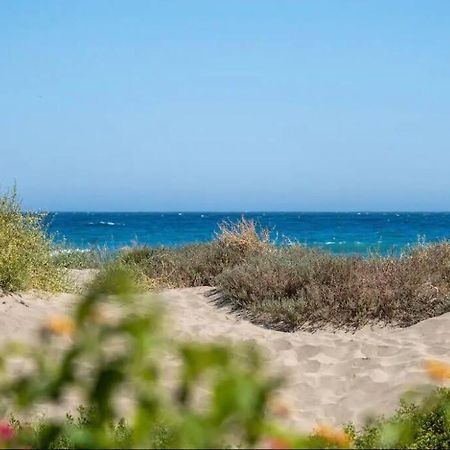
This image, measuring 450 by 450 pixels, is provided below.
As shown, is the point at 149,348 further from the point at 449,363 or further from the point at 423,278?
the point at 423,278

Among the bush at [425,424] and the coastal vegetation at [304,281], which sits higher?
the coastal vegetation at [304,281]

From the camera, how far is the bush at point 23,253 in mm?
9961

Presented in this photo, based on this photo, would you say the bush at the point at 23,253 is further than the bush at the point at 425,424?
Yes

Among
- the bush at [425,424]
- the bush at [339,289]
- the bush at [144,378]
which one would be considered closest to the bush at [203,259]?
the bush at [339,289]

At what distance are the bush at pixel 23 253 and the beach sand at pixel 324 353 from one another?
0.93ft

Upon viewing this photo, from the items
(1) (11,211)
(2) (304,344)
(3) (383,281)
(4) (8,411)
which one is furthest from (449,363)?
(1) (11,211)

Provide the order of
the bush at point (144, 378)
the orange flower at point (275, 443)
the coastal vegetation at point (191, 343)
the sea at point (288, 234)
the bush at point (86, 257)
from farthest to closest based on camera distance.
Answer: the sea at point (288, 234) → the bush at point (86, 257) → the orange flower at point (275, 443) → the coastal vegetation at point (191, 343) → the bush at point (144, 378)

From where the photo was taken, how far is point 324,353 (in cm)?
901

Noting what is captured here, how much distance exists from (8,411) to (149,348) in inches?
194

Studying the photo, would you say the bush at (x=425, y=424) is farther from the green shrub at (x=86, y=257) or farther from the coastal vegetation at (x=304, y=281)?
the green shrub at (x=86, y=257)

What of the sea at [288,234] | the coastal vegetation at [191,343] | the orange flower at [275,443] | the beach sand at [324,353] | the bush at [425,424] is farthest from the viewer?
the sea at [288,234]

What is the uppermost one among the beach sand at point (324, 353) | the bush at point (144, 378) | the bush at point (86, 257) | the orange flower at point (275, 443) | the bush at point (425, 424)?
the bush at point (144, 378)

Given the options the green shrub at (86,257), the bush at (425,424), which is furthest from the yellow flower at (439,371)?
the green shrub at (86,257)

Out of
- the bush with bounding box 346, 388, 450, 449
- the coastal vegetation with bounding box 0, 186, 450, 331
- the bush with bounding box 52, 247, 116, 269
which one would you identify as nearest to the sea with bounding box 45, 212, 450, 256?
the bush with bounding box 52, 247, 116, 269
